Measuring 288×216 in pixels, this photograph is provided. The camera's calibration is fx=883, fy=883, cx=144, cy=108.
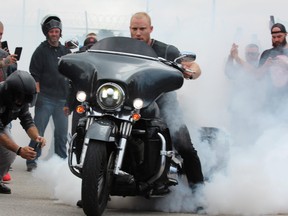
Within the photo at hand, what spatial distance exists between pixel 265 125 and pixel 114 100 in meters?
2.36

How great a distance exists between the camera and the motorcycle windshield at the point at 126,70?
6.34 metres

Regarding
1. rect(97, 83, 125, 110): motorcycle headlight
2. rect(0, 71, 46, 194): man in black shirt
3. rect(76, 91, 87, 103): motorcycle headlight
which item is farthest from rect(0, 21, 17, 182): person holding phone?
rect(97, 83, 125, 110): motorcycle headlight

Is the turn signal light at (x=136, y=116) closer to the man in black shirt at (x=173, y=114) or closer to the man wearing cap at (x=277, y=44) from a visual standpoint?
the man in black shirt at (x=173, y=114)

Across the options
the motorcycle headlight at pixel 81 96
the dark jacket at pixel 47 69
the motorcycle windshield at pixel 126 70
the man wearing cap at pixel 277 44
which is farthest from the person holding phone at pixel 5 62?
the motorcycle headlight at pixel 81 96

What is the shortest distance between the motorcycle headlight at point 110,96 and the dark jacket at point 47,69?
5.28 metres

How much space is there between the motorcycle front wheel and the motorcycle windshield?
0.47 metres

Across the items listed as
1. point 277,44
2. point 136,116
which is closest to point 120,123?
point 136,116

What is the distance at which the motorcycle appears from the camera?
19.9ft

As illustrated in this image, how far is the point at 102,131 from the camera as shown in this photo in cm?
605

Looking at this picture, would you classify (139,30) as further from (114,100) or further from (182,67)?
(114,100)

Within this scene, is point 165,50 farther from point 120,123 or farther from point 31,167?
point 31,167

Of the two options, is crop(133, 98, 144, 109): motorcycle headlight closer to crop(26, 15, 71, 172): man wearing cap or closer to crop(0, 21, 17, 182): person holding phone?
crop(0, 21, 17, 182): person holding phone

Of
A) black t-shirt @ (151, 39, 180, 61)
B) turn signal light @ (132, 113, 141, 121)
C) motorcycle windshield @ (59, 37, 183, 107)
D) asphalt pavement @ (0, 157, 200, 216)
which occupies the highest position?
black t-shirt @ (151, 39, 180, 61)

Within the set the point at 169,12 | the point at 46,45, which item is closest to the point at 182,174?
the point at 169,12
